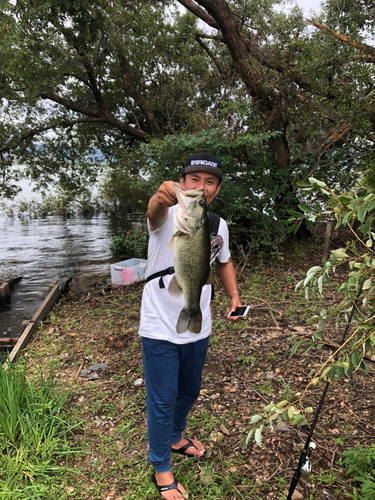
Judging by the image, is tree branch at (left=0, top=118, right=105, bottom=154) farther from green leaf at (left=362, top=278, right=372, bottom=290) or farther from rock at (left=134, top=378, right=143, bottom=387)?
green leaf at (left=362, top=278, right=372, bottom=290)

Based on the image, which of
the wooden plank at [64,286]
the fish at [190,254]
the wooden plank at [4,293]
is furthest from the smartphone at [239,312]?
the wooden plank at [4,293]

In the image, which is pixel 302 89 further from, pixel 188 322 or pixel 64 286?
pixel 188 322

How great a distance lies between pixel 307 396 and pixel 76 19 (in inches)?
405

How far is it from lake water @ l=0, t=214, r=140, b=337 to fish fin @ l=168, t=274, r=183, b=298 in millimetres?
5654

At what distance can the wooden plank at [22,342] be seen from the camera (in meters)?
4.56

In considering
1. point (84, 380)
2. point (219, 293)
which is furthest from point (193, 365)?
point (219, 293)

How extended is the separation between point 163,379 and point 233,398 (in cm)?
164

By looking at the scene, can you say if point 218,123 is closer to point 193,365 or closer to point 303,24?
point 303,24

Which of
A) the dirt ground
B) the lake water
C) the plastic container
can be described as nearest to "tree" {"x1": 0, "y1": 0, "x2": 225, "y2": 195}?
the lake water

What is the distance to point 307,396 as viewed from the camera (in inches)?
135

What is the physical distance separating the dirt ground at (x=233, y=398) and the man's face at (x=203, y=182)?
1058 mm

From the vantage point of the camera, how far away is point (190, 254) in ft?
6.22

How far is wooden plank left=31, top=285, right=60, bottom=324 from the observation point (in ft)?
19.3

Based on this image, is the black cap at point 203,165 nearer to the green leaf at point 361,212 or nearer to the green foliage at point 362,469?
the green leaf at point 361,212
